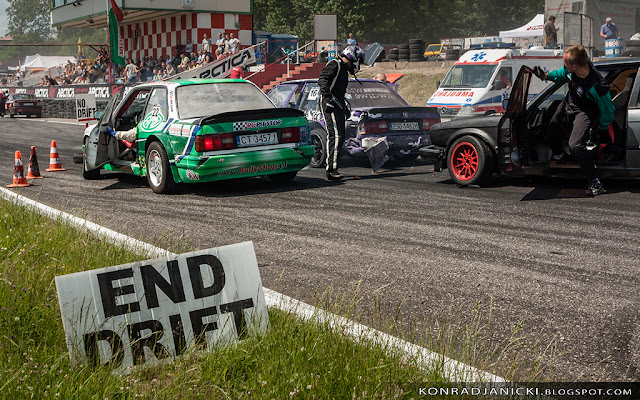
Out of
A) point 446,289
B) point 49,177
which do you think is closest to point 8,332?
point 446,289

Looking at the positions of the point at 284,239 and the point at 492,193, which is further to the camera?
the point at 492,193

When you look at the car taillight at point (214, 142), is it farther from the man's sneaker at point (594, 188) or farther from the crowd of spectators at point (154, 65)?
the crowd of spectators at point (154, 65)

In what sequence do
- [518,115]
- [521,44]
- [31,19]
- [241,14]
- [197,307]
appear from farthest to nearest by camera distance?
[31,19] → [521,44] → [241,14] → [518,115] → [197,307]

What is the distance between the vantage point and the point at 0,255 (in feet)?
15.5

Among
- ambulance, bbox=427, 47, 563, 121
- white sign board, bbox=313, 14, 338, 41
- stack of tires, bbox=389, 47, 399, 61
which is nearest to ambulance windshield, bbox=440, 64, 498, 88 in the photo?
ambulance, bbox=427, 47, 563, 121

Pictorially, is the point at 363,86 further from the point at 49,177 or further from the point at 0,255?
the point at 0,255

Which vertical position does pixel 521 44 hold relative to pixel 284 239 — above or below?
above

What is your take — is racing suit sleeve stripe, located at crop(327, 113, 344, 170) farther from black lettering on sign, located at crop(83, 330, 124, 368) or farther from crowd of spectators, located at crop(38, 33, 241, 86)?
crowd of spectators, located at crop(38, 33, 241, 86)

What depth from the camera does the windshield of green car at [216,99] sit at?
29.4 feet

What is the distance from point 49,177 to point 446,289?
27.8 feet

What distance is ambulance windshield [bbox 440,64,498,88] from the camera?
18.5 metres

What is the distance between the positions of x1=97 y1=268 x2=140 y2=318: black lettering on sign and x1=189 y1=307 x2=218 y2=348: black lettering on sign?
0.26m

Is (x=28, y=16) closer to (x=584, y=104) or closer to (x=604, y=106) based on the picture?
(x=584, y=104)

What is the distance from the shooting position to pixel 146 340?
9.99 ft
